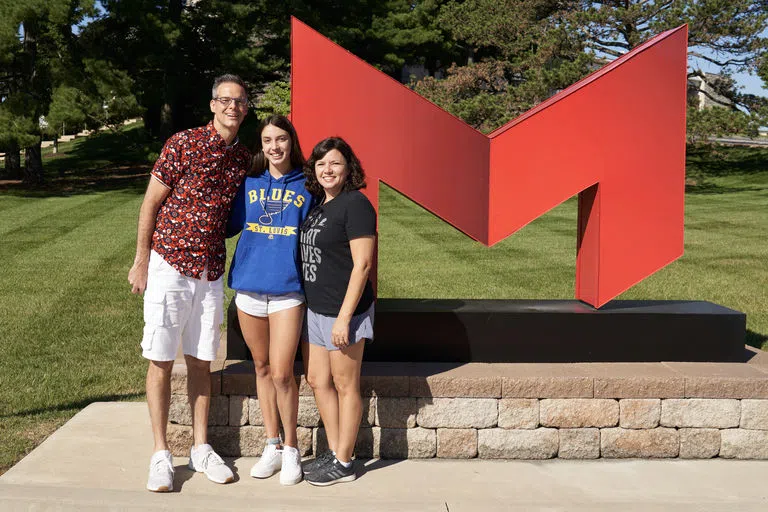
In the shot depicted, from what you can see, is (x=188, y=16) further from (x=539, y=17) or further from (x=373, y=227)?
(x=373, y=227)

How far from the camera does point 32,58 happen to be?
24.7 metres

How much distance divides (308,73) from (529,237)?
10.8 m

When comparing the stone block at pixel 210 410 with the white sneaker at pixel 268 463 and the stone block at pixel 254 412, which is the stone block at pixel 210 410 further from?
the white sneaker at pixel 268 463

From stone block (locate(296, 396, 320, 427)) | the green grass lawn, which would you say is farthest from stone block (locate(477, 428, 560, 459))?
the green grass lawn

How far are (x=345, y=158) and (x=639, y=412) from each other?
84.6 inches

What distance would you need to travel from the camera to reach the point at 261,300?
4.12 meters

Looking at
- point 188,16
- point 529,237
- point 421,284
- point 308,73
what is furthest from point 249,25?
point 308,73

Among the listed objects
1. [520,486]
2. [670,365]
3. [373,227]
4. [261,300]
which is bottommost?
[520,486]

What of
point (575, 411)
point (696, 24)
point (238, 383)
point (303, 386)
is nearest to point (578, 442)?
point (575, 411)

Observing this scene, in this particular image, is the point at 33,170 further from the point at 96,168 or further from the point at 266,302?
the point at 266,302

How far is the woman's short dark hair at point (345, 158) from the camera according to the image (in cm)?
408

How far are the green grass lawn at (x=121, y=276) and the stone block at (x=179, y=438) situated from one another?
910mm

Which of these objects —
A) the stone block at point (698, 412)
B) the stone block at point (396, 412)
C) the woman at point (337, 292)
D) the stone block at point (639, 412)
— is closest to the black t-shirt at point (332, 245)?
the woman at point (337, 292)

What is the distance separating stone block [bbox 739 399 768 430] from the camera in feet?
15.4
